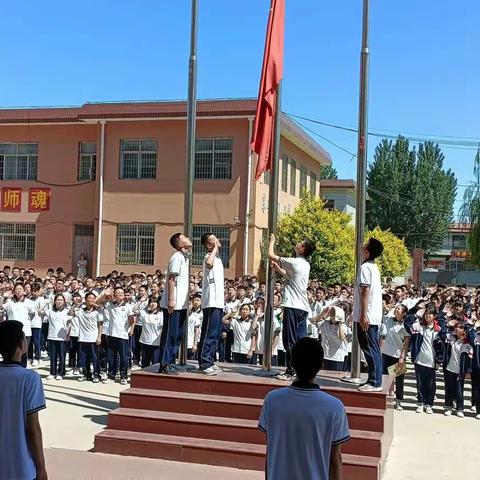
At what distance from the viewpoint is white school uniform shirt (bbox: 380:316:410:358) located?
1083 centimetres

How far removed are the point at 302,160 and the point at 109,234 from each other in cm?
894

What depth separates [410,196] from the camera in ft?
166

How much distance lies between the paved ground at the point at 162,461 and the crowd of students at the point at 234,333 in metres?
0.71

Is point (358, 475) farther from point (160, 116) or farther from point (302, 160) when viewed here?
point (302, 160)

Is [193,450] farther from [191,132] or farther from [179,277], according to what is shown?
[191,132]

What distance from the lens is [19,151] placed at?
2567 cm

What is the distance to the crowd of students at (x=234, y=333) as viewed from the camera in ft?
33.9

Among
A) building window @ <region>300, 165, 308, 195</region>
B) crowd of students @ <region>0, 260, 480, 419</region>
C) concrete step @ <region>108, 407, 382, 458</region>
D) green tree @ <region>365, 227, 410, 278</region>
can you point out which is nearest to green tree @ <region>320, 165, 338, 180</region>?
green tree @ <region>365, 227, 410, 278</region>

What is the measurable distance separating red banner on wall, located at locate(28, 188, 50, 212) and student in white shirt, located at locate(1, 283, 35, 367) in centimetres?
1232

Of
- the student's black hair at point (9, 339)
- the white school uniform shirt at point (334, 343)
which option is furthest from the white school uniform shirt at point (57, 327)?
the student's black hair at point (9, 339)

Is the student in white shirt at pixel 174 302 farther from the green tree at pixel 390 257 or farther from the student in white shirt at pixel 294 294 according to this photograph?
the green tree at pixel 390 257

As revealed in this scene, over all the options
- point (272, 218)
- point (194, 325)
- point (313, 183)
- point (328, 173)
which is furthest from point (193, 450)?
point (328, 173)

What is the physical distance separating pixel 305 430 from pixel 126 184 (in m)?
21.0

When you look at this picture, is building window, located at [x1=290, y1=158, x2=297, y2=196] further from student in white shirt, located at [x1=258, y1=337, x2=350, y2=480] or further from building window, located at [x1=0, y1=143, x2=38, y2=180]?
student in white shirt, located at [x1=258, y1=337, x2=350, y2=480]
